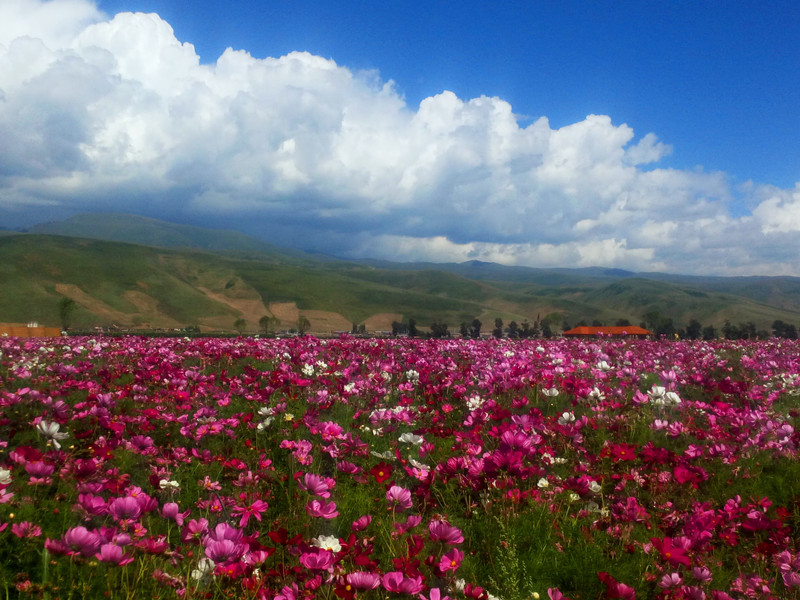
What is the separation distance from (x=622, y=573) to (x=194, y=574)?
8.85ft

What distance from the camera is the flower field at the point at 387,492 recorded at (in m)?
2.60

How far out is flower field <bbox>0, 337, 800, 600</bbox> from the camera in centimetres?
260

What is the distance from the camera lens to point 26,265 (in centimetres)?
17088

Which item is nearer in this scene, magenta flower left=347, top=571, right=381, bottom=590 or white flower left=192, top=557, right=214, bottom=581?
magenta flower left=347, top=571, right=381, bottom=590

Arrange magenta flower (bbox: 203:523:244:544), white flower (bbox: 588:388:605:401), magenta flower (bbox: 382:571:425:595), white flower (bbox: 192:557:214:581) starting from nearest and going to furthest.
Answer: magenta flower (bbox: 382:571:425:595) → magenta flower (bbox: 203:523:244:544) → white flower (bbox: 192:557:214:581) → white flower (bbox: 588:388:605:401)

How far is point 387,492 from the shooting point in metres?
3.25

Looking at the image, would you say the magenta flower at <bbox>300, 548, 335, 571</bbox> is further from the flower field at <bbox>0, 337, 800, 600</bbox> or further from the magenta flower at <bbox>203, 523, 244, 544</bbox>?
the magenta flower at <bbox>203, 523, 244, 544</bbox>

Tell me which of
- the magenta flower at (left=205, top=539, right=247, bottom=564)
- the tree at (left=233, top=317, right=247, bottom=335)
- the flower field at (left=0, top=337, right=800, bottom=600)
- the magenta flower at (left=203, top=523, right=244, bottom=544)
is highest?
the magenta flower at (left=203, top=523, right=244, bottom=544)

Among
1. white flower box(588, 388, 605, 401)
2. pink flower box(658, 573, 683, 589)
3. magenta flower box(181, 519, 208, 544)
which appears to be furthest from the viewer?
white flower box(588, 388, 605, 401)

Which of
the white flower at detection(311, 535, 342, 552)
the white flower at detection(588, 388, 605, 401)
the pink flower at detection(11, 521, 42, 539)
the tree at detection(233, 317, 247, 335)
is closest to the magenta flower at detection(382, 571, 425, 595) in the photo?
the white flower at detection(311, 535, 342, 552)

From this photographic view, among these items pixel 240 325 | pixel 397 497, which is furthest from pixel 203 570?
pixel 240 325

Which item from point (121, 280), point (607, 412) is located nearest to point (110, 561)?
point (607, 412)

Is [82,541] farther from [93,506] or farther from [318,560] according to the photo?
[318,560]

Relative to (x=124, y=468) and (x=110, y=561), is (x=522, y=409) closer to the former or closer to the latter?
(x=124, y=468)
